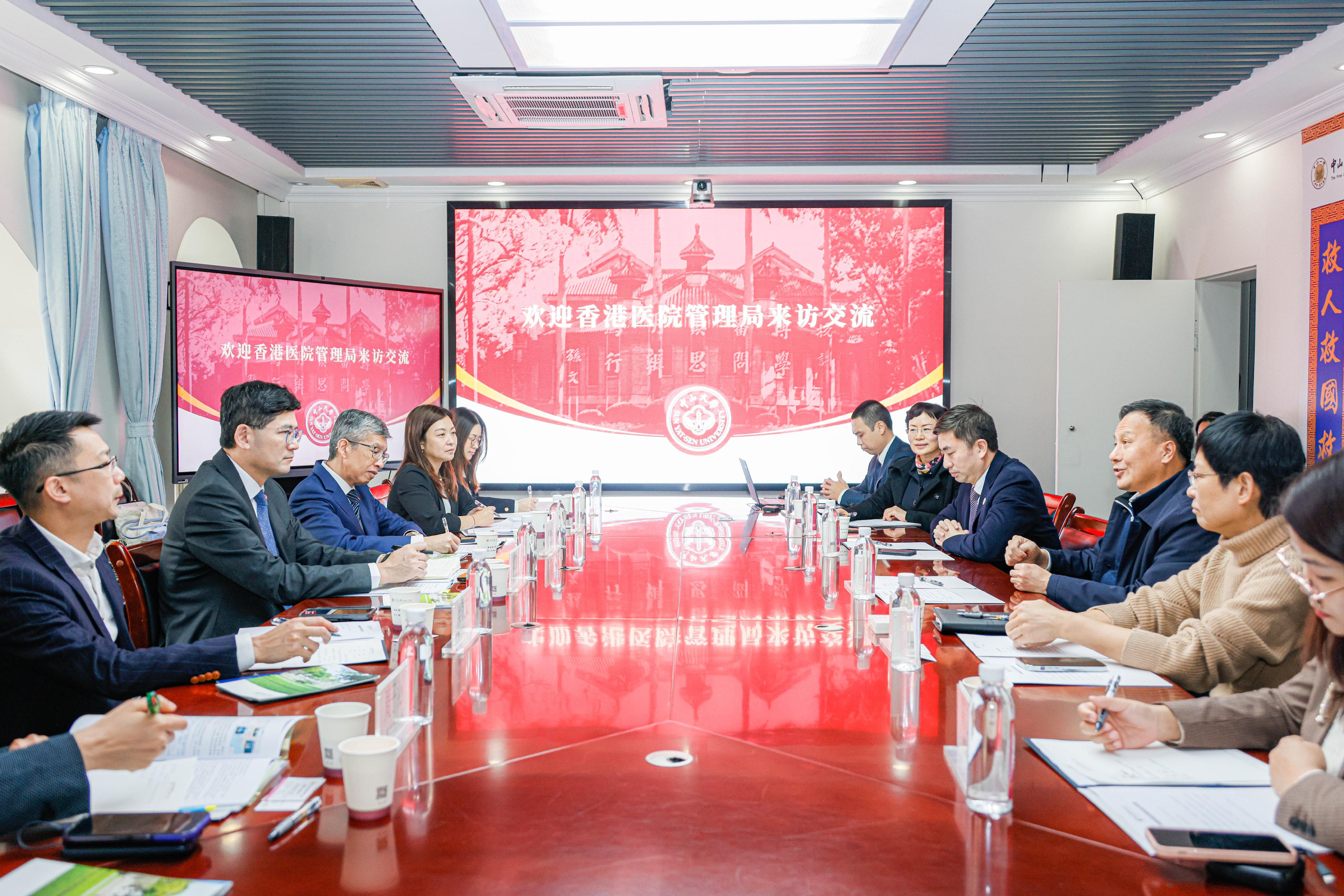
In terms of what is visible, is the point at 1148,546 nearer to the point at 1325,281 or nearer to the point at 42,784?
the point at 42,784

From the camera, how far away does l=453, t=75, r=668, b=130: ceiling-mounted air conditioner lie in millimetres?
3963

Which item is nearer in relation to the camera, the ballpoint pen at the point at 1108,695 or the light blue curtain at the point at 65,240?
the ballpoint pen at the point at 1108,695

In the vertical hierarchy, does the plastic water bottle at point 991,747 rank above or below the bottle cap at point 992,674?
below

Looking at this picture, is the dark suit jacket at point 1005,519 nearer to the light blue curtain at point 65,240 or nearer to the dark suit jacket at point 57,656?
the dark suit jacket at point 57,656

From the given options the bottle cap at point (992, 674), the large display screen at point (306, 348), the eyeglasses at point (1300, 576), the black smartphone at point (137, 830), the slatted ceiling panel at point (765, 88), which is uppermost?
the slatted ceiling panel at point (765, 88)

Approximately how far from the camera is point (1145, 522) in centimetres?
282

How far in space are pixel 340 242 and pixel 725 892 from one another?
6.73 m

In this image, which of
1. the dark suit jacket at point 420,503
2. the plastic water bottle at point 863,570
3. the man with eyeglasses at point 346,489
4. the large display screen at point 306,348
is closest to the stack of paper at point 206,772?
the plastic water bottle at point 863,570

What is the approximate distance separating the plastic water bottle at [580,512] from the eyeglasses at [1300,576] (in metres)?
2.67

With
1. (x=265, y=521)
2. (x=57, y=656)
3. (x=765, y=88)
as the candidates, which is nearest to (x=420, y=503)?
(x=265, y=521)

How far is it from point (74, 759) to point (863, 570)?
186cm

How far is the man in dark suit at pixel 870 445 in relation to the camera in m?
5.75

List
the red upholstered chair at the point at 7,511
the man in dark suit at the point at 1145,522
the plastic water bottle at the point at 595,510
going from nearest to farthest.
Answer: the man in dark suit at the point at 1145,522 → the red upholstered chair at the point at 7,511 → the plastic water bottle at the point at 595,510

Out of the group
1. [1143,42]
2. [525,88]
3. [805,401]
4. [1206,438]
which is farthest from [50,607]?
[805,401]
